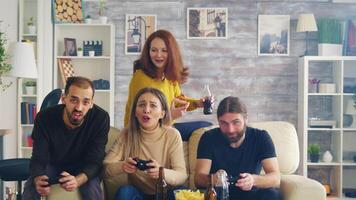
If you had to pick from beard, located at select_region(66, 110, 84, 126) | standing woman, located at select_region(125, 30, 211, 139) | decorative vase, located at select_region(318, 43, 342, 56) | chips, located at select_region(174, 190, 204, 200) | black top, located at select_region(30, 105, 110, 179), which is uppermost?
decorative vase, located at select_region(318, 43, 342, 56)

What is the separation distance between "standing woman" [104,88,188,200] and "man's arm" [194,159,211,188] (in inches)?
3.8

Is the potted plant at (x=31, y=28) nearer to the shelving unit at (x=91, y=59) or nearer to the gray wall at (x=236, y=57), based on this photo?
the shelving unit at (x=91, y=59)

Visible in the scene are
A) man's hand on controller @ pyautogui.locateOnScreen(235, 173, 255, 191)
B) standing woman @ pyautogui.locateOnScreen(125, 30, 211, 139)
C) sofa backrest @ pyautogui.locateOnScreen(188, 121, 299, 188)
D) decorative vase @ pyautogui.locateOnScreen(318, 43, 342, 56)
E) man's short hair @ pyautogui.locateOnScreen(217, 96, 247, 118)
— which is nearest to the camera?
man's hand on controller @ pyautogui.locateOnScreen(235, 173, 255, 191)

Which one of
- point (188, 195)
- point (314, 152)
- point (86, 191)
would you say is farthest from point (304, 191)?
point (314, 152)

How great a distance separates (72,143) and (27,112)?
2751mm

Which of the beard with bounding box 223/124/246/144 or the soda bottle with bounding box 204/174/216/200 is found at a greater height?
the beard with bounding box 223/124/246/144

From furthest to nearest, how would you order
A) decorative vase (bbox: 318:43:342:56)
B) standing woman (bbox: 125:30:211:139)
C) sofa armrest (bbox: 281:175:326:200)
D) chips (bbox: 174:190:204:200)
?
decorative vase (bbox: 318:43:342:56) < standing woman (bbox: 125:30:211:139) < sofa armrest (bbox: 281:175:326:200) < chips (bbox: 174:190:204:200)

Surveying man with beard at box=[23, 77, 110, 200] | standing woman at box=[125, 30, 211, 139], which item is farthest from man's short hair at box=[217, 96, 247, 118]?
man with beard at box=[23, 77, 110, 200]

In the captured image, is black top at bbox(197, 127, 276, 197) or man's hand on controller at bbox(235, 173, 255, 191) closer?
man's hand on controller at bbox(235, 173, 255, 191)

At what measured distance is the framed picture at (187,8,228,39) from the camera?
5.76 m

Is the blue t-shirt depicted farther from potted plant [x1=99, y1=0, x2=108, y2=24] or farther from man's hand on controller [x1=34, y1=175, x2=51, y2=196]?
potted plant [x1=99, y1=0, x2=108, y2=24]

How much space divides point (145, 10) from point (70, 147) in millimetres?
3182

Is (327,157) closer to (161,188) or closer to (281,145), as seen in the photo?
(281,145)

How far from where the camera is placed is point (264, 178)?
277 cm
